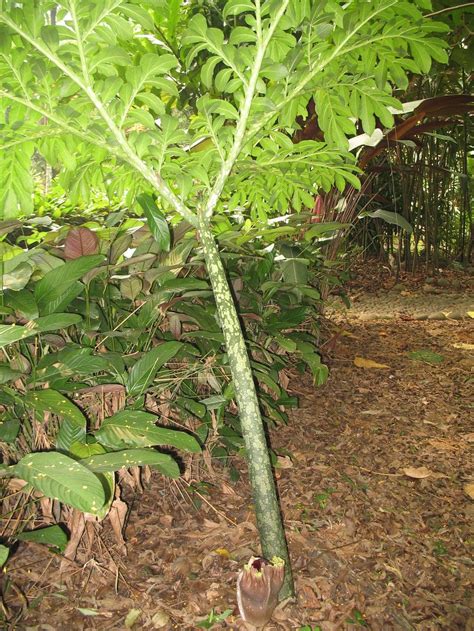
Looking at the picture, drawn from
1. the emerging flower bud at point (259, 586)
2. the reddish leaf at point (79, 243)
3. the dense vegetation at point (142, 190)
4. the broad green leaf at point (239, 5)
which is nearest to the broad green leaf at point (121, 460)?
Answer: the dense vegetation at point (142, 190)

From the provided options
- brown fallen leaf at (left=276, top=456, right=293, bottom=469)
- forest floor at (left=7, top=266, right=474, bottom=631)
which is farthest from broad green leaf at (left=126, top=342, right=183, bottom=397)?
brown fallen leaf at (left=276, top=456, right=293, bottom=469)

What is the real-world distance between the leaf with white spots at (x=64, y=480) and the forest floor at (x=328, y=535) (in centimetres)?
46

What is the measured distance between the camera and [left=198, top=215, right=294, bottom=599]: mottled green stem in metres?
1.01

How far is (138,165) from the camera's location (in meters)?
0.97

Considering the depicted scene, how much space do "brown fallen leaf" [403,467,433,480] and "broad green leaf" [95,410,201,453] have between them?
3.18 ft

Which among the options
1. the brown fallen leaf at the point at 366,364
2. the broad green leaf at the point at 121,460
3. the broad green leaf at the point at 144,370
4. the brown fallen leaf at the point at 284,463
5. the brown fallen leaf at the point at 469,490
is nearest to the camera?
the broad green leaf at the point at 121,460

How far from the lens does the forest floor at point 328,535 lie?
1141 mm

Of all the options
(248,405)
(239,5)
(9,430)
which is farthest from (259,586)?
(239,5)

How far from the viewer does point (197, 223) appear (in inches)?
41.1

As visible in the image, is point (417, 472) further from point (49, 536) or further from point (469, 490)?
point (49, 536)

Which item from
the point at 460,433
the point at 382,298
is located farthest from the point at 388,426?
the point at 382,298

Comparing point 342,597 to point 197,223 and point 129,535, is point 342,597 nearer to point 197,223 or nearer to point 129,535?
point 129,535

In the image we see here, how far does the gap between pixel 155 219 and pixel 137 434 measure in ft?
1.69

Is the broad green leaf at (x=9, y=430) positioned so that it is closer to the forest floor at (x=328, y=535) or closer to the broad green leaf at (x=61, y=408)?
the broad green leaf at (x=61, y=408)
